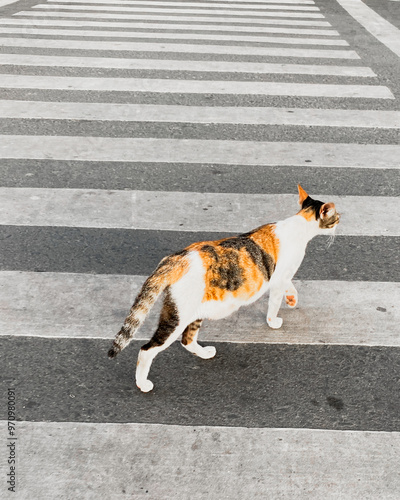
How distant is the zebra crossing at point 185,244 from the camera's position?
9.77ft

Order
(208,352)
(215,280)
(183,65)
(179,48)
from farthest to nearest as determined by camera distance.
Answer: (179,48) < (183,65) < (208,352) < (215,280)

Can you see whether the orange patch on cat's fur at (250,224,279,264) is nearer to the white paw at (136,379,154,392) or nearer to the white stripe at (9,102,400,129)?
the white paw at (136,379,154,392)

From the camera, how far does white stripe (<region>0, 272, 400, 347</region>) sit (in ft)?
12.5

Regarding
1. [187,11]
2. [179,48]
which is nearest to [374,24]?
[187,11]

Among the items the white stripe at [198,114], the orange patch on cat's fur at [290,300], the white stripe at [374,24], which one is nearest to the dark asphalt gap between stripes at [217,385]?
the orange patch on cat's fur at [290,300]

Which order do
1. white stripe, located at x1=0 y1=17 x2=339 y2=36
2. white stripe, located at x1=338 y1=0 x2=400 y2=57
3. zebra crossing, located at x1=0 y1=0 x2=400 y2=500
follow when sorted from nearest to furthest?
1. zebra crossing, located at x1=0 y1=0 x2=400 y2=500
2. white stripe, located at x1=338 y1=0 x2=400 y2=57
3. white stripe, located at x1=0 y1=17 x2=339 y2=36

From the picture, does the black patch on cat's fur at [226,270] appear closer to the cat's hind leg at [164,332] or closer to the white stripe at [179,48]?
the cat's hind leg at [164,332]

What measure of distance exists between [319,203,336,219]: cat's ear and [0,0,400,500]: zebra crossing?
64 centimetres

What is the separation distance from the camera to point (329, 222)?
388 cm

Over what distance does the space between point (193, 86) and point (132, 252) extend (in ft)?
12.7

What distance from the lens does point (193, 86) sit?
798 cm

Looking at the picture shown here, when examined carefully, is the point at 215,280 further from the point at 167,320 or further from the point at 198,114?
the point at 198,114

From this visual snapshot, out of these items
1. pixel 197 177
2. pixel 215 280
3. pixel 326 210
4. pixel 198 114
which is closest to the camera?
pixel 215 280

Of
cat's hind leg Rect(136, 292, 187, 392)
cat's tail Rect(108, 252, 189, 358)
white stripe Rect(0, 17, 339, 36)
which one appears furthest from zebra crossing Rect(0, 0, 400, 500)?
white stripe Rect(0, 17, 339, 36)
